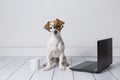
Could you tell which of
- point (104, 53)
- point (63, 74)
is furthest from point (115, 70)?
point (63, 74)

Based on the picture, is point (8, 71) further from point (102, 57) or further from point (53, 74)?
point (102, 57)

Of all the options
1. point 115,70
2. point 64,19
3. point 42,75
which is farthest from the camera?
point 64,19

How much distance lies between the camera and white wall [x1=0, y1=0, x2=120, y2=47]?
6.14ft

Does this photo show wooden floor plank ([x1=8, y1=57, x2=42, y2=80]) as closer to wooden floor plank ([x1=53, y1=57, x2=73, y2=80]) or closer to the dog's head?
wooden floor plank ([x1=53, y1=57, x2=73, y2=80])

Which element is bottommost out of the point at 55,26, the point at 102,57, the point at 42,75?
the point at 42,75

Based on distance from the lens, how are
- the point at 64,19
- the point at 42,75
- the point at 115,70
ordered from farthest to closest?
the point at 64,19, the point at 115,70, the point at 42,75

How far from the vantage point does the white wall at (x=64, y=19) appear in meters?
1.87

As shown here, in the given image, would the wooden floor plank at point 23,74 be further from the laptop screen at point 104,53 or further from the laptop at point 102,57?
the laptop screen at point 104,53

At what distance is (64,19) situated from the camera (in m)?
1.88

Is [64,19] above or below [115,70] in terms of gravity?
above

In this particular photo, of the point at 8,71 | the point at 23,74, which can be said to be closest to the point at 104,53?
the point at 23,74

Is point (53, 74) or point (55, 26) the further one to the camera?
point (55, 26)

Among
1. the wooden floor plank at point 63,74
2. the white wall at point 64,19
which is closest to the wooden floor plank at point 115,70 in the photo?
the wooden floor plank at point 63,74

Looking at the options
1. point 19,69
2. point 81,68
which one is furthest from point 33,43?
point 81,68
